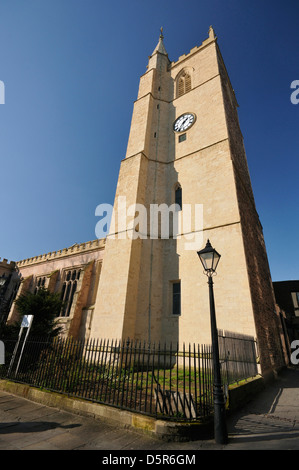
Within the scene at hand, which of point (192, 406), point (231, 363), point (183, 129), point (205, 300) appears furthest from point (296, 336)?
point (192, 406)

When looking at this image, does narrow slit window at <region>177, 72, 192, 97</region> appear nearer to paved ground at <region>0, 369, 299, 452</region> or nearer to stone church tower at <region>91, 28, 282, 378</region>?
stone church tower at <region>91, 28, 282, 378</region>

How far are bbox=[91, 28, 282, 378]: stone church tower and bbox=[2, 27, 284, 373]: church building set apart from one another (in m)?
0.05

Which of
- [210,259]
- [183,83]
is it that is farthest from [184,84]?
[210,259]

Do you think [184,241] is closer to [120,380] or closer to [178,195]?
[178,195]

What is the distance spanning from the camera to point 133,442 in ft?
11.7

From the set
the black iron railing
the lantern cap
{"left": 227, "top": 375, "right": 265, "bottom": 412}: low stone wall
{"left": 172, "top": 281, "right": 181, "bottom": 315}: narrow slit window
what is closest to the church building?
{"left": 172, "top": 281, "right": 181, "bottom": 315}: narrow slit window

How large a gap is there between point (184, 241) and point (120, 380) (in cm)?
739

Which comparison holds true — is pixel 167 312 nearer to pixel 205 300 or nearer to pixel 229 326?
pixel 205 300

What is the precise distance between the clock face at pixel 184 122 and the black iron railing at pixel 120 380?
14.0 m

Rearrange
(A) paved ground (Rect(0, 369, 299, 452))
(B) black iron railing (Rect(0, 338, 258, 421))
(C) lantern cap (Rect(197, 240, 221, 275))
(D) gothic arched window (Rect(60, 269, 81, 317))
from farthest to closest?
(D) gothic arched window (Rect(60, 269, 81, 317))
(C) lantern cap (Rect(197, 240, 221, 275))
(B) black iron railing (Rect(0, 338, 258, 421))
(A) paved ground (Rect(0, 369, 299, 452))

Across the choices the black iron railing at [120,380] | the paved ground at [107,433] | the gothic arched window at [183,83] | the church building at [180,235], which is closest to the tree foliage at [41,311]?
the black iron railing at [120,380]

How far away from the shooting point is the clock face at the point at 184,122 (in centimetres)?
1568

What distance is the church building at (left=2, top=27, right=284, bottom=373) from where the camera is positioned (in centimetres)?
980
